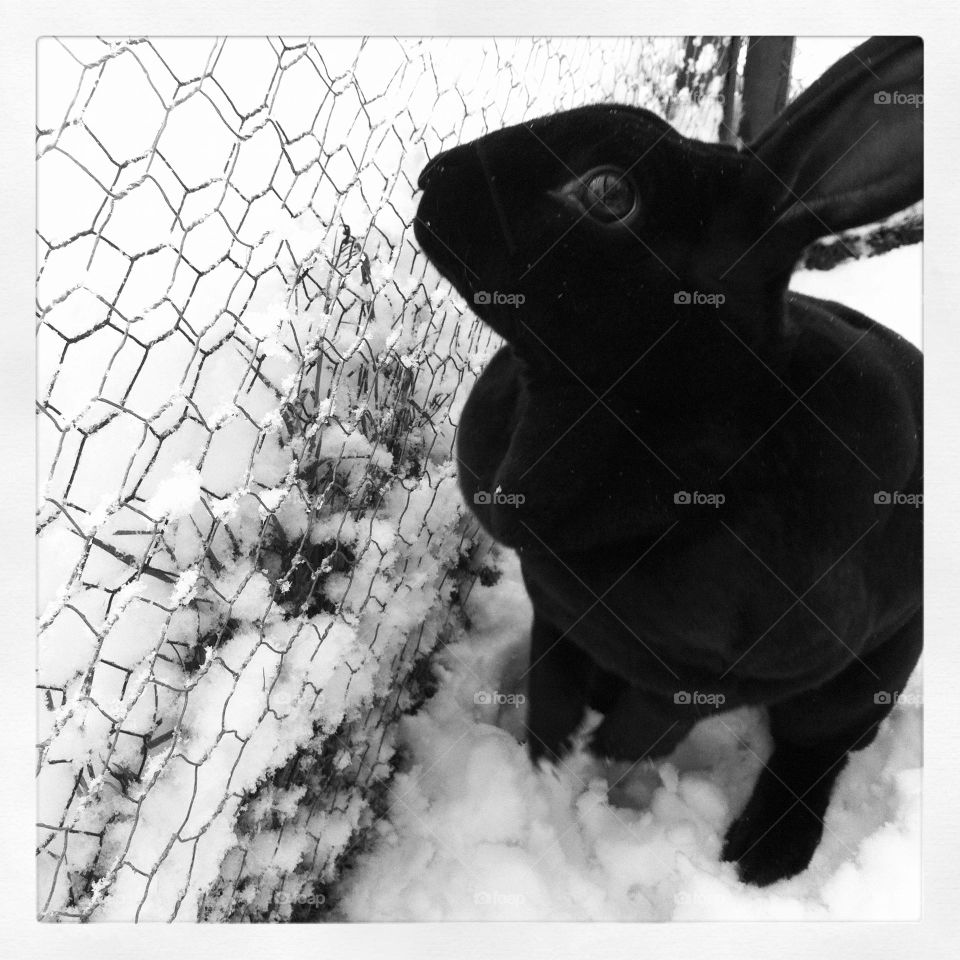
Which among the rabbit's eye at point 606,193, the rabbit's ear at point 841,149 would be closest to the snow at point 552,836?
the rabbit's eye at point 606,193

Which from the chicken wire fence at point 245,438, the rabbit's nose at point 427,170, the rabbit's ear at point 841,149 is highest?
the rabbit's ear at point 841,149

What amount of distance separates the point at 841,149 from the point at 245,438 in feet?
2.33

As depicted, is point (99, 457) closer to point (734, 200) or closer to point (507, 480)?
point (507, 480)

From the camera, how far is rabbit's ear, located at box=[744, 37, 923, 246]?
0.78m

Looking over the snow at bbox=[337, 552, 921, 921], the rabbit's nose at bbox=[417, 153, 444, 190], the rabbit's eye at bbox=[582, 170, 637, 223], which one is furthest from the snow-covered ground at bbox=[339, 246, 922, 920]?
the rabbit's nose at bbox=[417, 153, 444, 190]

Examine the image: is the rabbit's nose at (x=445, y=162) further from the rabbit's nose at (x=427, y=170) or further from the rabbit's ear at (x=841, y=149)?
the rabbit's ear at (x=841, y=149)

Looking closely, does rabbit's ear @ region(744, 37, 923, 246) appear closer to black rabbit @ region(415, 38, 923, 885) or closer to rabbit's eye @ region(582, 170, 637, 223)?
black rabbit @ region(415, 38, 923, 885)

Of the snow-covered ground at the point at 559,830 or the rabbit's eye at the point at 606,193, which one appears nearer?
the rabbit's eye at the point at 606,193

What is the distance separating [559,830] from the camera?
3.03 ft

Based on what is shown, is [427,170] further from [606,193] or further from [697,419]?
[697,419]

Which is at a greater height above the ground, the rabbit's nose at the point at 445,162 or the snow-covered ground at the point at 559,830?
the rabbit's nose at the point at 445,162

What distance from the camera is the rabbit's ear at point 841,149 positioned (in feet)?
2.57

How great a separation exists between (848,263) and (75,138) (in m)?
0.83

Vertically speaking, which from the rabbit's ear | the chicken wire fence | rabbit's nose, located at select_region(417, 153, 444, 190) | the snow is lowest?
the snow
